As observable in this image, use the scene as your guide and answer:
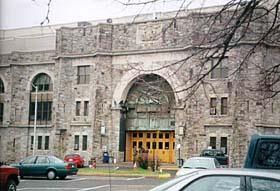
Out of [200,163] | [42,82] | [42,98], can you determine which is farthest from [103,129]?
[200,163]

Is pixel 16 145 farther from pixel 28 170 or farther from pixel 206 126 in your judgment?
pixel 28 170

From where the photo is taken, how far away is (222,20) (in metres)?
11.0

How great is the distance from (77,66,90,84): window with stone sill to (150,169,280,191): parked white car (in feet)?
161

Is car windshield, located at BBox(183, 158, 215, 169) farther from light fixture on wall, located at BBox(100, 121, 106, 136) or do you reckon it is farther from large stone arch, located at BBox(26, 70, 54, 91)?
large stone arch, located at BBox(26, 70, 54, 91)

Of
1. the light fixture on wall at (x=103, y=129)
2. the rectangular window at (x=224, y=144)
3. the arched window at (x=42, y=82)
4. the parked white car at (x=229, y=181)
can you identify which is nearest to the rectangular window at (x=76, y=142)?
the light fixture on wall at (x=103, y=129)

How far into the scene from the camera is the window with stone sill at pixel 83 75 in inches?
2201

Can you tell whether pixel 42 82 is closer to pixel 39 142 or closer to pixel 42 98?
pixel 42 98

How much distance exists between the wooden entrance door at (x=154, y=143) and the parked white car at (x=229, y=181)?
4560 centimetres

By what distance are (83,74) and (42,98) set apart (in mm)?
6384

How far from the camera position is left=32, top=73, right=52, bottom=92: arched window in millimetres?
59719

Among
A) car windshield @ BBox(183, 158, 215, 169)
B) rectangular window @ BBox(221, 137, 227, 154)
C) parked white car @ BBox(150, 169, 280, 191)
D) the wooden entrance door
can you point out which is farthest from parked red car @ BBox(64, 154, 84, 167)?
parked white car @ BBox(150, 169, 280, 191)

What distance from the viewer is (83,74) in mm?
56250

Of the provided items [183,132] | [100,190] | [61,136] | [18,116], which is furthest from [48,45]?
[100,190]

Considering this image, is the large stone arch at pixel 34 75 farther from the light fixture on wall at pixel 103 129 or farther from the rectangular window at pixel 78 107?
the light fixture on wall at pixel 103 129
